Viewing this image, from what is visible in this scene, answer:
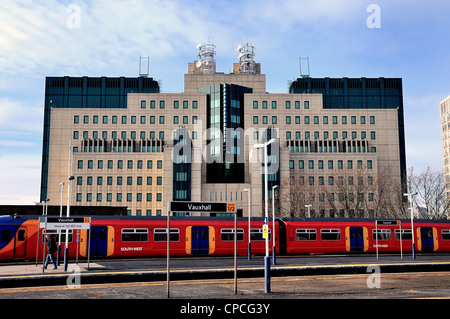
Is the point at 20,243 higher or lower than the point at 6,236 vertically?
lower

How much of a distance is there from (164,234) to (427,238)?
79.9 ft

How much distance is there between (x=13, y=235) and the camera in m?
32.2

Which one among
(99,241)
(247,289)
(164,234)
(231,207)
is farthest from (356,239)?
(231,207)

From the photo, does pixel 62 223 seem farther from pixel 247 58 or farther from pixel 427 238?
pixel 247 58

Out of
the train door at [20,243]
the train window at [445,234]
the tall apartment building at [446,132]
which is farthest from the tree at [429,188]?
the tall apartment building at [446,132]

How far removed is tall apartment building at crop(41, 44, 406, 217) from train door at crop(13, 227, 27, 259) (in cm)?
5836

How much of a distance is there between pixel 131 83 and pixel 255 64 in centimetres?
3756

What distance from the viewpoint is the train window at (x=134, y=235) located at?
3472 cm

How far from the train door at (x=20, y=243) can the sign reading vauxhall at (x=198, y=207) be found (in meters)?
20.7

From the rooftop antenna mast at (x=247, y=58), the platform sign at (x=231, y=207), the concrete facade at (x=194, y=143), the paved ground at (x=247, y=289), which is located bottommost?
the paved ground at (x=247, y=289)

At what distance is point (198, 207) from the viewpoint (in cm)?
1655

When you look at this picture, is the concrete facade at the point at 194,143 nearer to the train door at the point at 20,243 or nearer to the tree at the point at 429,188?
the tree at the point at 429,188
